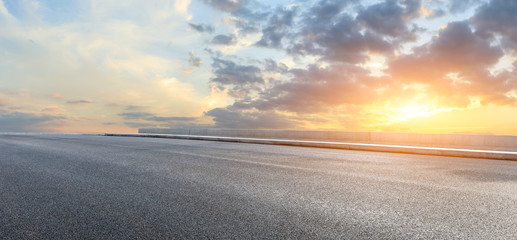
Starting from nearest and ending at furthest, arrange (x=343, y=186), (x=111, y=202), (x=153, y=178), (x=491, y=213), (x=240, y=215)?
(x=240, y=215)
(x=491, y=213)
(x=111, y=202)
(x=343, y=186)
(x=153, y=178)

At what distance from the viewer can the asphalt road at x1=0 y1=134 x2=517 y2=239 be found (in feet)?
12.5

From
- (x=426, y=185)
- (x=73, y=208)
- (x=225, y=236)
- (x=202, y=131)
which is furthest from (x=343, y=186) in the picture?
(x=202, y=131)

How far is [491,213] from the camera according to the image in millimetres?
4742

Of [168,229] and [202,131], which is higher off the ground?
[202,131]

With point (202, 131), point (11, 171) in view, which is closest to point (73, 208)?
point (11, 171)

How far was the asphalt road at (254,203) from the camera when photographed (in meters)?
3.81

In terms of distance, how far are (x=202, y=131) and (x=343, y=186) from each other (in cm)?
2791

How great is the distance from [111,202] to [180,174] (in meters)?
2.69

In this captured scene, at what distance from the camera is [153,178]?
283 inches

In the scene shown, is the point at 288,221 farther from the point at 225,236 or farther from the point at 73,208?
the point at 73,208

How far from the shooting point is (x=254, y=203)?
5.02 m

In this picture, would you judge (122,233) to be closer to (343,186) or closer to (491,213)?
(343,186)

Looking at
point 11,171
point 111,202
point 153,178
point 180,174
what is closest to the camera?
point 111,202

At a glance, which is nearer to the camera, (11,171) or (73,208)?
(73,208)
